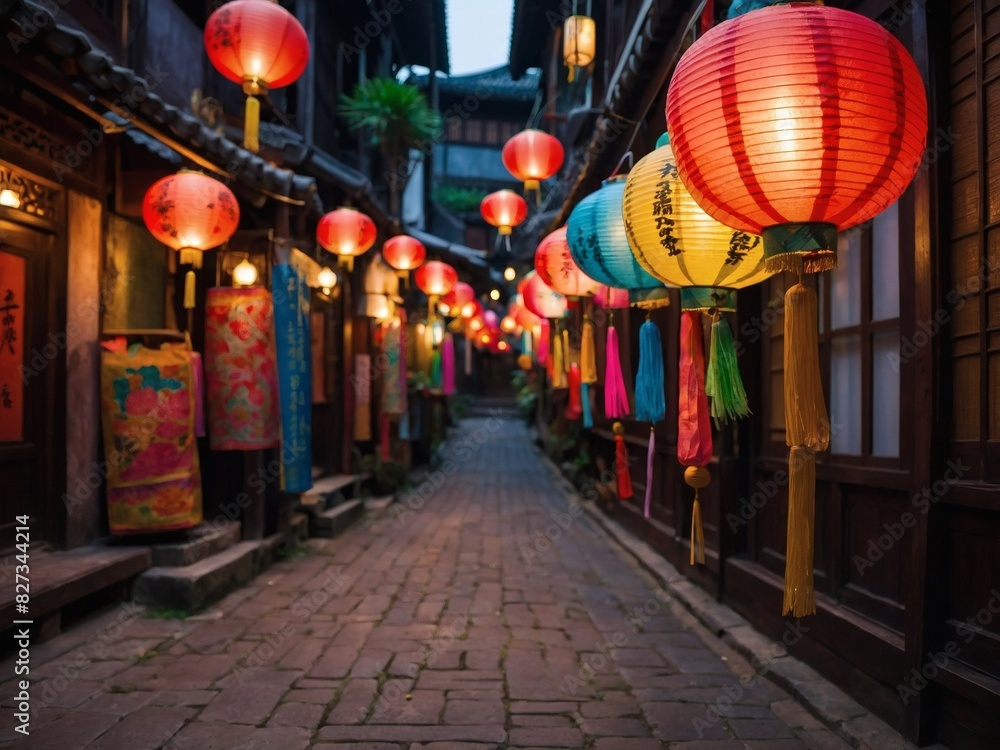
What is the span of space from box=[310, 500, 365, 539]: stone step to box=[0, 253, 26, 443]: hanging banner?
478 cm

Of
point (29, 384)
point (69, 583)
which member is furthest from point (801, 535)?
point (29, 384)

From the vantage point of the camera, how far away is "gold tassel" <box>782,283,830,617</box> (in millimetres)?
2691

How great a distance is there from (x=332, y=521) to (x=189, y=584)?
13.2ft

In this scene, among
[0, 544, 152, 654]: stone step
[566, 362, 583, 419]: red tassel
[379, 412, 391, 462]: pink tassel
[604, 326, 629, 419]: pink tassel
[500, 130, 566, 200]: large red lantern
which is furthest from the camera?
[379, 412, 391, 462]: pink tassel

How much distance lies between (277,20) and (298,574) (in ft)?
20.1

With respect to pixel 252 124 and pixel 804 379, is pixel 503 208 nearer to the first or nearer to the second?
pixel 252 124

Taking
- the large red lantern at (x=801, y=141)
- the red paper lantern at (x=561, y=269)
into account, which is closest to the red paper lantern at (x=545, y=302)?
the red paper lantern at (x=561, y=269)

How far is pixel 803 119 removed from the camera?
2527 millimetres

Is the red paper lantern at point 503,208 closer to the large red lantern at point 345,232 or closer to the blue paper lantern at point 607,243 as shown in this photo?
the large red lantern at point 345,232

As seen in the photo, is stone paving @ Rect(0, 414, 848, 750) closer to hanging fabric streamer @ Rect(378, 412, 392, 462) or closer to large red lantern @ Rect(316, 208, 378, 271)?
large red lantern @ Rect(316, 208, 378, 271)

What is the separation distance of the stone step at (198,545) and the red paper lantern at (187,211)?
9.36 feet

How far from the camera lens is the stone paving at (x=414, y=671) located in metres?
4.15

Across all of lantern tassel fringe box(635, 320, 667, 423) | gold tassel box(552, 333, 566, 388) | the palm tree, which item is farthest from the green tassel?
the palm tree

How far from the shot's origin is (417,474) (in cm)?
1805
